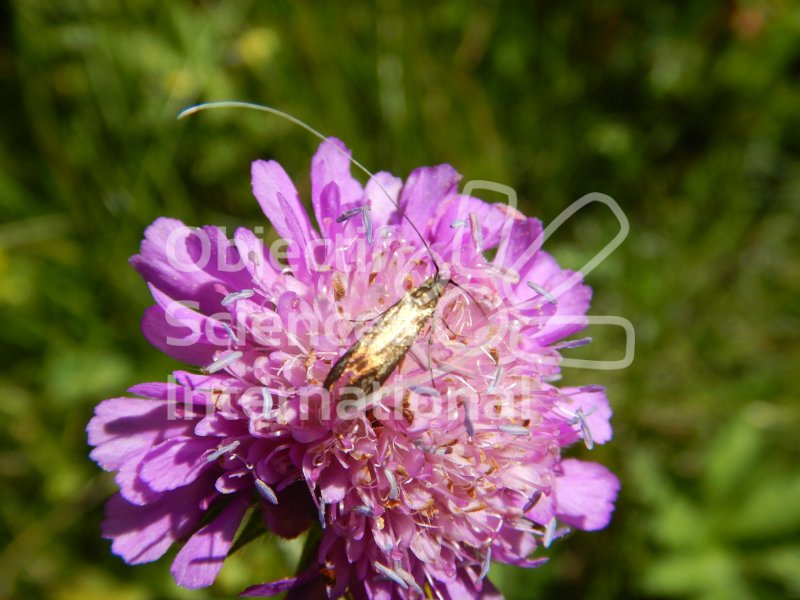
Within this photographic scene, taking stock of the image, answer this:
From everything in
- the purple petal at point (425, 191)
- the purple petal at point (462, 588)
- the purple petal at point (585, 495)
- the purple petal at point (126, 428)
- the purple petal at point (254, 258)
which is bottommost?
the purple petal at point (462, 588)

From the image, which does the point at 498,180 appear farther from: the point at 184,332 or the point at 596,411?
the point at 184,332

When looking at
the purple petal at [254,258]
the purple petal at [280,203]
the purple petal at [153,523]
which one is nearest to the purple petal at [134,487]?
the purple petal at [153,523]

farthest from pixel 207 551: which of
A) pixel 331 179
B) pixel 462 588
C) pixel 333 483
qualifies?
pixel 331 179

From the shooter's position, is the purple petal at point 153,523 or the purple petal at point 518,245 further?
the purple petal at point 518,245

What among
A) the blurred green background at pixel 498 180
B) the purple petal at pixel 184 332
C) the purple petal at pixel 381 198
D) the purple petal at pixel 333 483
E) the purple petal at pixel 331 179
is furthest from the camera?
the blurred green background at pixel 498 180

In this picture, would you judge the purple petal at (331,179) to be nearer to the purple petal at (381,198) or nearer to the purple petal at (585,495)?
the purple petal at (381,198)

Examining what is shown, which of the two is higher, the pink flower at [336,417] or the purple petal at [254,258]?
the purple petal at [254,258]

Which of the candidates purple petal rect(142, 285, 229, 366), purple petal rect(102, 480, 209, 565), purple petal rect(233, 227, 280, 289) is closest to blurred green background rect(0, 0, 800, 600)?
purple petal rect(102, 480, 209, 565)

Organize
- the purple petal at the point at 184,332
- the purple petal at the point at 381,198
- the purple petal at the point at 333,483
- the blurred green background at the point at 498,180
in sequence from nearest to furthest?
the purple petal at the point at 333,483 < the purple petal at the point at 184,332 < the purple petal at the point at 381,198 < the blurred green background at the point at 498,180
